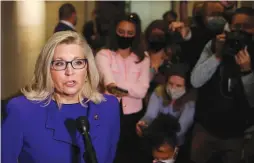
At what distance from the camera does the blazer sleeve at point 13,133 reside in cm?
140

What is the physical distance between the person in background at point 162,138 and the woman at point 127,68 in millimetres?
142

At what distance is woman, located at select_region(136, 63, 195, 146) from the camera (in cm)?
272

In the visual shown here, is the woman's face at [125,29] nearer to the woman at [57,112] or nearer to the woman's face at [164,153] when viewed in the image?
the woman's face at [164,153]

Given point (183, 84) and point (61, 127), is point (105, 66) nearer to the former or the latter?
point (183, 84)

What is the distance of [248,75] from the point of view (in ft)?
8.09

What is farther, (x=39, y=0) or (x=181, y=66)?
(x=39, y=0)

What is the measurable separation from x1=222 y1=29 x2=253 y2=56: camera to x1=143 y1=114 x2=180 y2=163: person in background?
0.55 m

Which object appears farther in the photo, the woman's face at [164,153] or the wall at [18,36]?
the wall at [18,36]

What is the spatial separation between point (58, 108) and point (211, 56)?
1.33 m

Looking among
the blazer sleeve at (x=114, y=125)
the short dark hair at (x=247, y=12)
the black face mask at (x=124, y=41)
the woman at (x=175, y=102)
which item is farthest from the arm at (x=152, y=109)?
the blazer sleeve at (x=114, y=125)

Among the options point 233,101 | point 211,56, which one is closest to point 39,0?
point 211,56

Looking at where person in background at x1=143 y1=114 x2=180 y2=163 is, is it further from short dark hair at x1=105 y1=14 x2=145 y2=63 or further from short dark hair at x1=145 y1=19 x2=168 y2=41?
short dark hair at x1=145 y1=19 x2=168 y2=41

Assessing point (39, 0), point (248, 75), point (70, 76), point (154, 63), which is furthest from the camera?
point (39, 0)

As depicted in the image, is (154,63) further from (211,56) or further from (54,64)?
(54,64)
